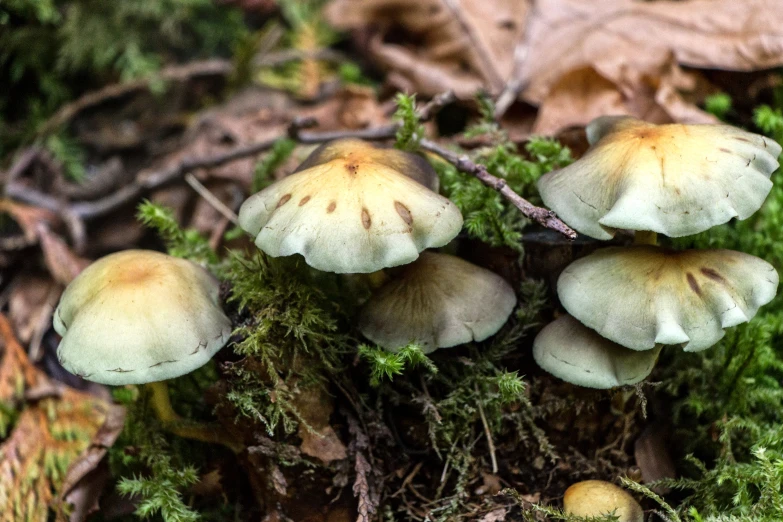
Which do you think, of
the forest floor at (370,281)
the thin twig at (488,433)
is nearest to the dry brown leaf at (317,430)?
the forest floor at (370,281)

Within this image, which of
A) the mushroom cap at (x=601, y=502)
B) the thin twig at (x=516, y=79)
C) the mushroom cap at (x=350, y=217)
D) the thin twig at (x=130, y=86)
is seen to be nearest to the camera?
the mushroom cap at (x=350, y=217)

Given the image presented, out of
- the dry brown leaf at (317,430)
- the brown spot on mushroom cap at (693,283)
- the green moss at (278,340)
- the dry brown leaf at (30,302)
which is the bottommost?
the dry brown leaf at (30,302)

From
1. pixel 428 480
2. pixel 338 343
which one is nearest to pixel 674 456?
pixel 428 480

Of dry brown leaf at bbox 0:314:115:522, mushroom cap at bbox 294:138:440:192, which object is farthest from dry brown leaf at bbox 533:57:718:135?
dry brown leaf at bbox 0:314:115:522

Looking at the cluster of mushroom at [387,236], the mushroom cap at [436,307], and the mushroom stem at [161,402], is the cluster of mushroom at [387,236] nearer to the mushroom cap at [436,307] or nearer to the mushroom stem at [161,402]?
the mushroom cap at [436,307]

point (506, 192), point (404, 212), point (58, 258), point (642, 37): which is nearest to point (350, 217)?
point (404, 212)

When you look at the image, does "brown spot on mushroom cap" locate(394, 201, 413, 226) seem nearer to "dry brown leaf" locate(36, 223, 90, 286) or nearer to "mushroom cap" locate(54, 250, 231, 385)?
"mushroom cap" locate(54, 250, 231, 385)

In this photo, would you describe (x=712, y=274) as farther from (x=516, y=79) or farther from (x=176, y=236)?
(x=516, y=79)
